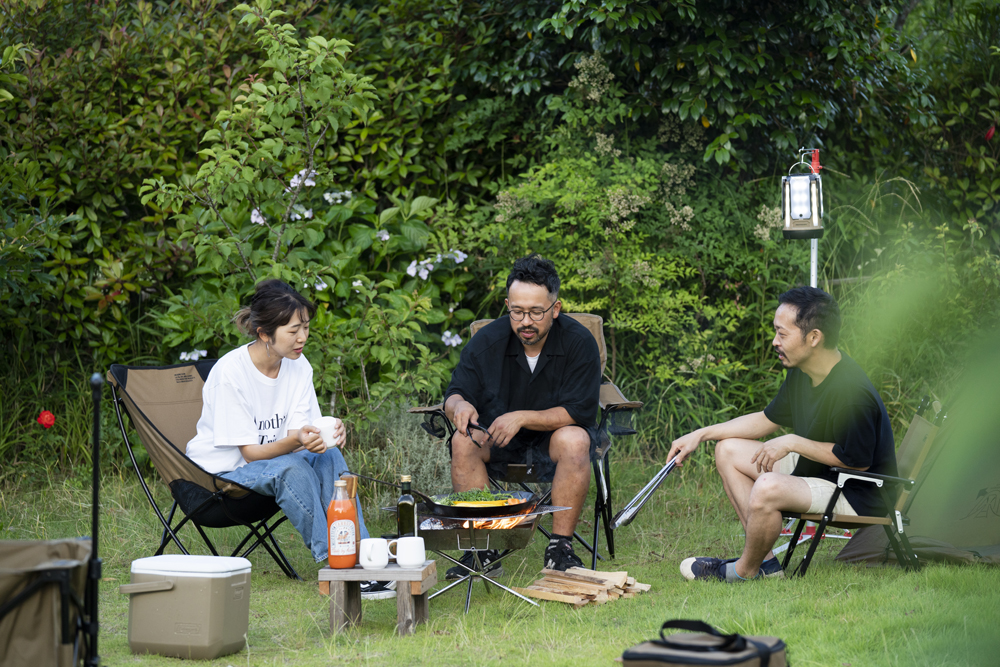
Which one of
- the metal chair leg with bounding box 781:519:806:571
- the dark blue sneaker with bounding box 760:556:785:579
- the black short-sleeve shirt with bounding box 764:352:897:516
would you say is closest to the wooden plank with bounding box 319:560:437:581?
the dark blue sneaker with bounding box 760:556:785:579

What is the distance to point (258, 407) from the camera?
3330 millimetres

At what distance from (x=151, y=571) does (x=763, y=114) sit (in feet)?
13.0

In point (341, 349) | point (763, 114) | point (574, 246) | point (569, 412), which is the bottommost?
point (569, 412)

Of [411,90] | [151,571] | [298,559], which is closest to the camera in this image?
[151,571]

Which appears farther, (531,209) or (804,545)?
(531,209)

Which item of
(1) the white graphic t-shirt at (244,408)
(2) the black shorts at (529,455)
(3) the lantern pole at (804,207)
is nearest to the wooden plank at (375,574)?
(1) the white graphic t-shirt at (244,408)

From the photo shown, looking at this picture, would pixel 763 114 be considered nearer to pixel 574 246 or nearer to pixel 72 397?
pixel 574 246

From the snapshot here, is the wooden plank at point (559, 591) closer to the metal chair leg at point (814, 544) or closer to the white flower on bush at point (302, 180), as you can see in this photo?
the metal chair leg at point (814, 544)

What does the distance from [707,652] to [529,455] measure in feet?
6.42

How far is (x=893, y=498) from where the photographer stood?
3158 millimetres

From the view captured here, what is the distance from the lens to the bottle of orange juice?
2.69m

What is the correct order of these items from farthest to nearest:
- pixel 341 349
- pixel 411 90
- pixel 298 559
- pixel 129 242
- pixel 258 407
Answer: pixel 411 90, pixel 129 242, pixel 341 349, pixel 298 559, pixel 258 407

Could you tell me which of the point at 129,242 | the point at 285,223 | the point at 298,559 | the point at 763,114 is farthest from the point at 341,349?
the point at 763,114

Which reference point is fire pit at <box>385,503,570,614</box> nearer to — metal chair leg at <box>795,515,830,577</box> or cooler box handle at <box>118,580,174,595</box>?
cooler box handle at <box>118,580,174,595</box>
